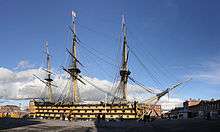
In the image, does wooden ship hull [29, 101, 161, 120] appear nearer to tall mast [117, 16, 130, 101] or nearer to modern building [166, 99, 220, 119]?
tall mast [117, 16, 130, 101]

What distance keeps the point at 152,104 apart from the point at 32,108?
3898 centimetres

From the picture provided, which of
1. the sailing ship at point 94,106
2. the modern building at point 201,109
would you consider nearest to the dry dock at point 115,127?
the sailing ship at point 94,106

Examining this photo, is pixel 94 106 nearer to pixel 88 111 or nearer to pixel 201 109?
pixel 88 111

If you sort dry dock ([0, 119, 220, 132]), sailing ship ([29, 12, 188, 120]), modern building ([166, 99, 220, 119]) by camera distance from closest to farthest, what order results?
dry dock ([0, 119, 220, 132]) < sailing ship ([29, 12, 188, 120]) < modern building ([166, 99, 220, 119])

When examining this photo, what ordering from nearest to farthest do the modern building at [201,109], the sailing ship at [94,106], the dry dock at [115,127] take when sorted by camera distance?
the dry dock at [115,127] → the sailing ship at [94,106] → the modern building at [201,109]

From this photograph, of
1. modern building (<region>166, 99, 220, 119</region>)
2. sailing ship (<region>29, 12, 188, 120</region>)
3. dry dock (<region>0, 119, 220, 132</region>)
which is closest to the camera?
dry dock (<region>0, 119, 220, 132</region>)

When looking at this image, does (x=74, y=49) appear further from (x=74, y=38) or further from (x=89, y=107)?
(x=89, y=107)

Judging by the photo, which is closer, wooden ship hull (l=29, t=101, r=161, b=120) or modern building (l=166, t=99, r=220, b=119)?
wooden ship hull (l=29, t=101, r=161, b=120)

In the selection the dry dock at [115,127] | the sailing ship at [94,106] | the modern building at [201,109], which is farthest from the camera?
the modern building at [201,109]

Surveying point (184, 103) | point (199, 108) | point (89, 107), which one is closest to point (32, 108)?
point (89, 107)

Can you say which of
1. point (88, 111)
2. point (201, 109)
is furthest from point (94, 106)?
point (201, 109)

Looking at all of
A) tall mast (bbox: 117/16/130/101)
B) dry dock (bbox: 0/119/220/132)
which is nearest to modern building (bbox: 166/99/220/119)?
tall mast (bbox: 117/16/130/101)

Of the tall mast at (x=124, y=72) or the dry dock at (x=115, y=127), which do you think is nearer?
the dry dock at (x=115, y=127)

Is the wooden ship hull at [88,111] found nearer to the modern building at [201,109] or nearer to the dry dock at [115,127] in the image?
the dry dock at [115,127]
